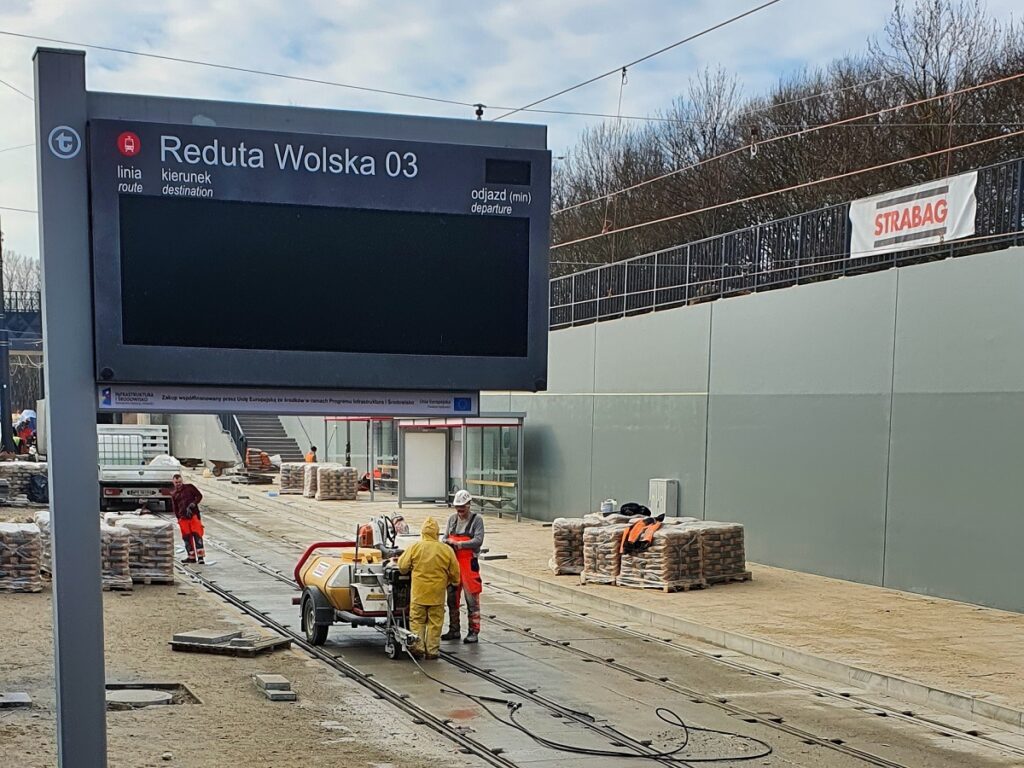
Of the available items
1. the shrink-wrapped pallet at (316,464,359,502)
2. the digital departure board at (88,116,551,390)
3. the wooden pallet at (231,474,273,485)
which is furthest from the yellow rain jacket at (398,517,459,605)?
the wooden pallet at (231,474,273,485)

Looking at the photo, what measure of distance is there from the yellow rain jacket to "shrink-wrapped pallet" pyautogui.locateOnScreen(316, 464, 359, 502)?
2611 centimetres

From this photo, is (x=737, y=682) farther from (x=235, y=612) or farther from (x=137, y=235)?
(x=137, y=235)

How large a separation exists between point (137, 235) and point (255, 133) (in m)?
0.78

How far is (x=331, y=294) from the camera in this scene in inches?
264

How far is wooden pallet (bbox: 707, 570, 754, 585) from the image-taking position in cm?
2067

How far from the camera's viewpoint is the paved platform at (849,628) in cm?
1300

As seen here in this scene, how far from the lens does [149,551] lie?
2034cm

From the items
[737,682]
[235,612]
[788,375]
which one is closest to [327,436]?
[788,375]

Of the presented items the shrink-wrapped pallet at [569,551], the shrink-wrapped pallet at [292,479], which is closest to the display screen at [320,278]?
the shrink-wrapped pallet at [569,551]

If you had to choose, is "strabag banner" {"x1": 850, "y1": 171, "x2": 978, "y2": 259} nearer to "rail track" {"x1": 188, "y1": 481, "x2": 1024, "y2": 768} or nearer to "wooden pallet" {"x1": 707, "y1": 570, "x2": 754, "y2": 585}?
"wooden pallet" {"x1": 707, "y1": 570, "x2": 754, "y2": 585}

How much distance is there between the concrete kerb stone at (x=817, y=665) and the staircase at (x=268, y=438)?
122 ft

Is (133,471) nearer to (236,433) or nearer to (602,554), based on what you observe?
(602,554)

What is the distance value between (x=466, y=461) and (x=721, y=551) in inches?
636

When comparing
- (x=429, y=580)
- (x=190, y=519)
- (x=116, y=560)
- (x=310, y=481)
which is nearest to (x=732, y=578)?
(x=429, y=580)
